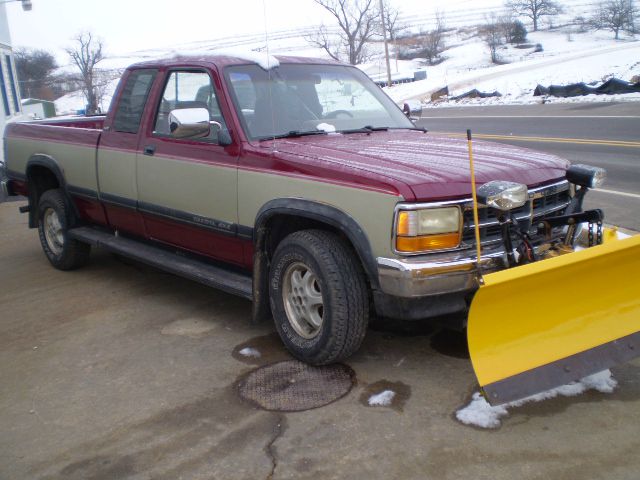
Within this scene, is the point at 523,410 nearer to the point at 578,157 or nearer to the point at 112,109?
the point at 112,109

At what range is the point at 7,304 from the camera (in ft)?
19.4

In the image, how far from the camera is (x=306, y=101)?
16.4ft

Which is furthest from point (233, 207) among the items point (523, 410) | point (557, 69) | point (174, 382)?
point (557, 69)

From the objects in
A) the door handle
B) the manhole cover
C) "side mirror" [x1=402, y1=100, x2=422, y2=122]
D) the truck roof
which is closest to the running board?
the manhole cover

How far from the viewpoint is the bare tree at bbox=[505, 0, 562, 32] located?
235 ft

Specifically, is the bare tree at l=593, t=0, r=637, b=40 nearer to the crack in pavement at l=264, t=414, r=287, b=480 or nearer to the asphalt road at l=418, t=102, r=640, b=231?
the asphalt road at l=418, t=102, r=640, b=231

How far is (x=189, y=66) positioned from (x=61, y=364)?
7.71ft

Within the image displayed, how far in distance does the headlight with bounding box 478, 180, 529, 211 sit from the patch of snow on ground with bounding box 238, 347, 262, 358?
185cm

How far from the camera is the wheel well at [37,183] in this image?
273 inches

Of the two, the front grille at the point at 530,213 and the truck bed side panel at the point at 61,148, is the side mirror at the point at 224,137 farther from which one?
the truck bed side panel at the point at 61,148

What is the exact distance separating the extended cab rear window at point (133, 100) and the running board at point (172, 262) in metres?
0.98

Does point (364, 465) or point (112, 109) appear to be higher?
point (112, 109)

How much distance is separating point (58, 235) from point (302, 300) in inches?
143

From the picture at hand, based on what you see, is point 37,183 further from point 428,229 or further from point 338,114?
point 428,229
